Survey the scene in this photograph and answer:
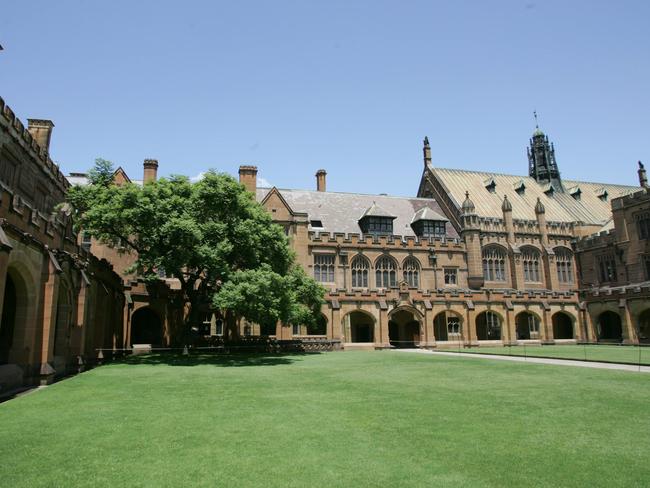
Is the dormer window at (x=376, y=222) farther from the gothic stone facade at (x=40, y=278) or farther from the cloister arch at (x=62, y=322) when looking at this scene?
the cloister arch at (x=62, y=322)

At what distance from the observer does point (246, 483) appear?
19.4 ft

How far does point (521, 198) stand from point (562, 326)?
15.8 m

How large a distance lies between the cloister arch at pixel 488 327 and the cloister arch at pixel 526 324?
2.67 meters

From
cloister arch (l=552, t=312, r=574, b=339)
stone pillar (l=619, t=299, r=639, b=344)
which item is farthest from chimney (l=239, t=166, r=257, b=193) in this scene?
stone pillar (l=619, t=299, r=639, b=344)

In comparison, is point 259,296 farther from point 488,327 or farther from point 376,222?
point 488,327

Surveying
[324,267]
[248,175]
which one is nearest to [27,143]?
[248,175]

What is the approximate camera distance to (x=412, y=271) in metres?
44.0

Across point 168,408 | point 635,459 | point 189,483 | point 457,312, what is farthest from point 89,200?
point 457,312

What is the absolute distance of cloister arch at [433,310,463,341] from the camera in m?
42.5

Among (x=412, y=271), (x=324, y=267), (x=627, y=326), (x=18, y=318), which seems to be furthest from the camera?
(x=412, y=271)

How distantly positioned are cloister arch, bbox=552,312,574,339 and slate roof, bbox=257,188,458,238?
1354 cm

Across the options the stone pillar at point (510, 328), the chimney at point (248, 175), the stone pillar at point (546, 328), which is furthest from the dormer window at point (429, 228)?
the chimney at point (248, 175)

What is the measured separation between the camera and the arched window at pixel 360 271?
4247 cm

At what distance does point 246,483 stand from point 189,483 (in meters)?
0.75
